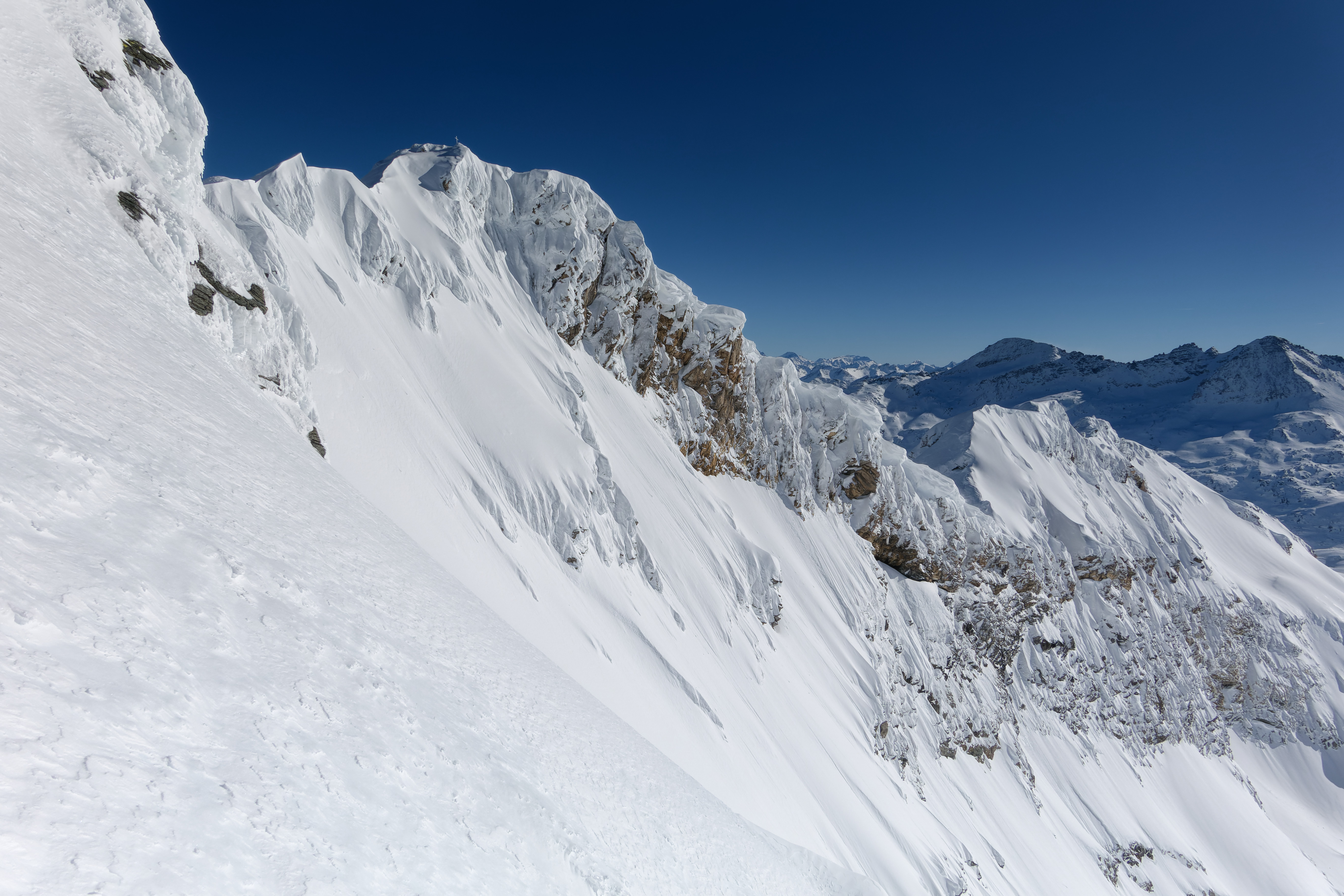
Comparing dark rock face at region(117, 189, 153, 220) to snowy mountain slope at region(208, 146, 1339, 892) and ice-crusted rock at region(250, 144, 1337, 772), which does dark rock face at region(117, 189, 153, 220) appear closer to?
snowy mountain slope at region(208, 146, 1339, 892)

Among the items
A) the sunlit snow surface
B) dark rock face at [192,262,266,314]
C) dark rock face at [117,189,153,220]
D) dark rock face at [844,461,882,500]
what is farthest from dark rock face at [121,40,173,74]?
dark rock face at [844,461,882,500]

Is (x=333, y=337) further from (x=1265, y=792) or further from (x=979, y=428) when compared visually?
(x=1265, y=792)

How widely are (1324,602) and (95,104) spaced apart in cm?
13293

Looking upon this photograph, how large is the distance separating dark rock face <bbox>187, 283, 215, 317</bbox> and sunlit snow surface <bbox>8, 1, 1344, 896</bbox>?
0.39m

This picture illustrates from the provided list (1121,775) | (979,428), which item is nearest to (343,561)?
(979,428)

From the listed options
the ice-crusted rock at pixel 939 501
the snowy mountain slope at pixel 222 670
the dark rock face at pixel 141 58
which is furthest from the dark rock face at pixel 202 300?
the ice-crusted rock at pixel 939 501

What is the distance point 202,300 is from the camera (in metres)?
14.5

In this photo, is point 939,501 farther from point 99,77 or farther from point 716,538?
point 99,77

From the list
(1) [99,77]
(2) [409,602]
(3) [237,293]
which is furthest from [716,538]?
(1) [99,77]

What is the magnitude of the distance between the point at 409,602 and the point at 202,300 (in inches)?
432

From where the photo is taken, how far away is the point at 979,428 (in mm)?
66875

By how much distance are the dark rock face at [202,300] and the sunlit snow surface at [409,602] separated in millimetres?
388

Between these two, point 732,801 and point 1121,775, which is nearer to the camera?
point 732,801

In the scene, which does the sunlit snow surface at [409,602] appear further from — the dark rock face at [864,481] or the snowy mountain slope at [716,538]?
the dark rock face at [864,481]
